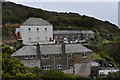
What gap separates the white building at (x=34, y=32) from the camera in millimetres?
32594

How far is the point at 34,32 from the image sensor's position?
33281 mm

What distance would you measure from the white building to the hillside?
16629 mm

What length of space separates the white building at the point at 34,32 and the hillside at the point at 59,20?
54.6 feet

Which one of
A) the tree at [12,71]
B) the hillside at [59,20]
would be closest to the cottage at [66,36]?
the hillside at [59,20]

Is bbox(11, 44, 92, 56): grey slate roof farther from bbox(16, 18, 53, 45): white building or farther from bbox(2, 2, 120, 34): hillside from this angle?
bbox(2, 2, 120, 34): hillside

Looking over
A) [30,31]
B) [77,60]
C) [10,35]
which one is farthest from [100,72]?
[10,35]

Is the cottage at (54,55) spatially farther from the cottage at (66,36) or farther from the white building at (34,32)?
the cottage at (66,36)

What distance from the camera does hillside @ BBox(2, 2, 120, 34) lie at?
55.6 meters

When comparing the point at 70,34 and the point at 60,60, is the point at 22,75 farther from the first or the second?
the point at 70,34

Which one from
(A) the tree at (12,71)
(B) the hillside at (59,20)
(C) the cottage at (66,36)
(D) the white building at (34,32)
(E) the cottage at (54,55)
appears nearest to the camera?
(A) the tree at (12,71)

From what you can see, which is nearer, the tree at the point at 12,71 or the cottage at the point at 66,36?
the tree at the point at 12,71

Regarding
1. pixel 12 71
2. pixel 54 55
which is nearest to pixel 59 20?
pixel 54 55

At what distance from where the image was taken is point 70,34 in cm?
3762

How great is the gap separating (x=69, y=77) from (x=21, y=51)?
754cm
